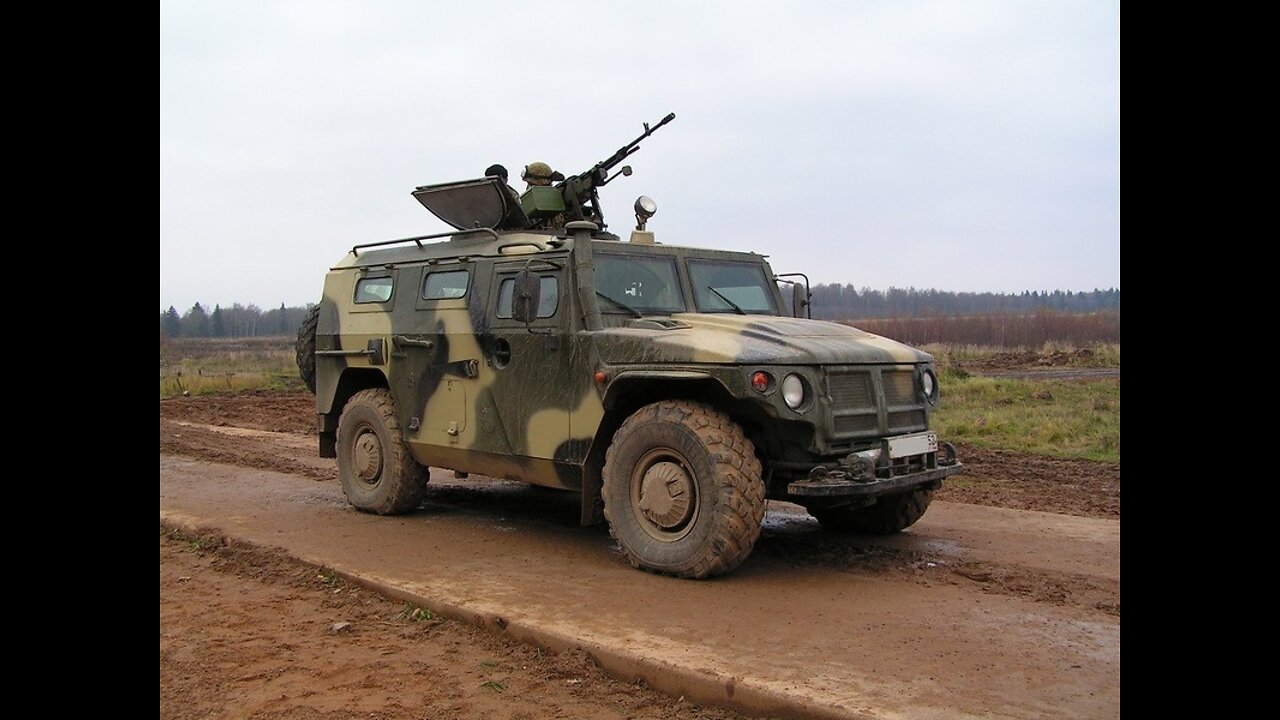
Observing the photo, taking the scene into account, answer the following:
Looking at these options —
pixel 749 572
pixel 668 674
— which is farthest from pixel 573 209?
pixel 668 674

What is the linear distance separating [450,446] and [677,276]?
7.22ft

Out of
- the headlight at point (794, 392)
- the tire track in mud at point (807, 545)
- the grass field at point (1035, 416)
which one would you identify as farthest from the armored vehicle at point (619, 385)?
the grass field at point (1035, 416)

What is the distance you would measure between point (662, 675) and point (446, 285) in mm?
4387

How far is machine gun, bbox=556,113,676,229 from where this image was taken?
9492 millimetres

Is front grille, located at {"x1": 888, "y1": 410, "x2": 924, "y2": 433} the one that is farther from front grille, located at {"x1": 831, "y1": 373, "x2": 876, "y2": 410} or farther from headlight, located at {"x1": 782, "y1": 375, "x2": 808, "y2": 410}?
headlight, located at {"x1": 782, "y1": 375, "x2": 808, "y2": 410}

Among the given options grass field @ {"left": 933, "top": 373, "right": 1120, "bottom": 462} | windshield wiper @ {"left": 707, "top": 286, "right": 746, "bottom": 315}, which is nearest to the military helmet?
windshield wiper @ {"left": 707, "top": 286, "right": 746, "bottom": 315}

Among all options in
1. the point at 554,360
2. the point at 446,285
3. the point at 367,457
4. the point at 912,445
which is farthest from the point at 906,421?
the point at 367,457

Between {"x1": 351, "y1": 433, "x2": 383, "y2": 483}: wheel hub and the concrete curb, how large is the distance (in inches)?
113

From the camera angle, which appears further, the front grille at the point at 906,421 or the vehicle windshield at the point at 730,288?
the vehicle windshield at the point at 730,288

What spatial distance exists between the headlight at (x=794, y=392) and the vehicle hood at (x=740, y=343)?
0.10m

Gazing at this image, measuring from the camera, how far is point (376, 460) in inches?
346

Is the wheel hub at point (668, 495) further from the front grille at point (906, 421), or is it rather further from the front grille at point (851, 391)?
the front grille at point (906, 421)

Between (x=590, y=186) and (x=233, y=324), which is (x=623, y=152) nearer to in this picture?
(x=590, y=186)

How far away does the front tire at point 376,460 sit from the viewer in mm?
8594
